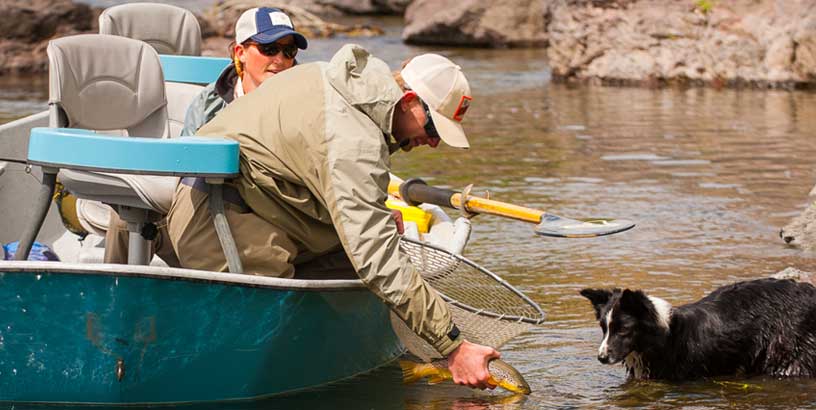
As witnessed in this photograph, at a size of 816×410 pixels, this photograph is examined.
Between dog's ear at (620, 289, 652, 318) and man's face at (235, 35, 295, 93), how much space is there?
2193 mm

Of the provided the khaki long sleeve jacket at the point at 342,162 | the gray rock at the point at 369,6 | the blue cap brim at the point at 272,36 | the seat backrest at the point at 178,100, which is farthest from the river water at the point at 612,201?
the gray rock at the point at 369,6

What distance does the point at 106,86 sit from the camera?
7020mm

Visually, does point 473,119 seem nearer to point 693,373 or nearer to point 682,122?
point 682,122

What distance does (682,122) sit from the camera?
17422mm

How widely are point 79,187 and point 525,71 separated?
61.4 feet

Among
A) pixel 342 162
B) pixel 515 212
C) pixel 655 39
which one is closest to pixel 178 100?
pixel 515 212

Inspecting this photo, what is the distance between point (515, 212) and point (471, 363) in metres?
3.07

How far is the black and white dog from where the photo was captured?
674 centimetres

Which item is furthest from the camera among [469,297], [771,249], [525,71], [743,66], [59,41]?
[525,71]

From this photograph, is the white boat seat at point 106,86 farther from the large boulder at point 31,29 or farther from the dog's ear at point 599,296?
the large boulder at point 31,29

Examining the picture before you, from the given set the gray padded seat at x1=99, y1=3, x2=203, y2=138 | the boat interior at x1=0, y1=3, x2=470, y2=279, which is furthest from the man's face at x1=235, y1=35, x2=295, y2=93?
the gray padded seat at x1=99, y1=3, x2=203, y2=138

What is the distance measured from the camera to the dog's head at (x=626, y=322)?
21.4 ft

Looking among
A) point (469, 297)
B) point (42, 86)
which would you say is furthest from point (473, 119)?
point (469, 297)

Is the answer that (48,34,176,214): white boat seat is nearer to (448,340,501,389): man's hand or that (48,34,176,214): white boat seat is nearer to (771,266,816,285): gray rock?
(448,340,501,389): man's hand
